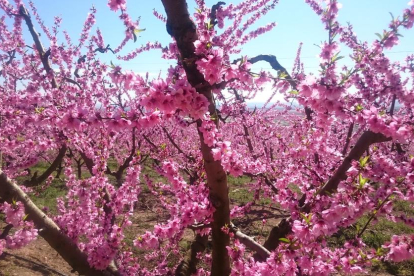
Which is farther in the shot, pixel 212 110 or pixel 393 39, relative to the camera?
pixel 393 39

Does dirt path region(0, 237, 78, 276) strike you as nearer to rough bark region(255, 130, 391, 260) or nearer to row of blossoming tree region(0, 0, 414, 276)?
row of blossoming tree region(0, 0, 414, 276)

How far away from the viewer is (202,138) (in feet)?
7.40

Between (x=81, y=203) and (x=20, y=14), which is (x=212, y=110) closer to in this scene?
(x=81, y=203)

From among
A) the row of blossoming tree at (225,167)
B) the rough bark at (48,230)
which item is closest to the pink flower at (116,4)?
the row of blossoming tree at (225,167)

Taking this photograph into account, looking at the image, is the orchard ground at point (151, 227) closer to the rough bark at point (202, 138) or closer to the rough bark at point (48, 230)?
the rough bark at point (202, 138)

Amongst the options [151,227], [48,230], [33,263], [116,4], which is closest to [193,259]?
[48,230]

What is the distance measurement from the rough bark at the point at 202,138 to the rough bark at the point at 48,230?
1246 millimetres

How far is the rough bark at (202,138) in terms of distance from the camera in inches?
74.6

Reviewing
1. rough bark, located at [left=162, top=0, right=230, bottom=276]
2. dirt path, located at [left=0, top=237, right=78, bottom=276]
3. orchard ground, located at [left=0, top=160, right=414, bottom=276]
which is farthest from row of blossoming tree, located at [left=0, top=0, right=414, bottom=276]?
dirt path, located at [left=0, top=237, right=78, bottom=276]

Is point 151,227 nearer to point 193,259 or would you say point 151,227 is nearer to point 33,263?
point 33,263

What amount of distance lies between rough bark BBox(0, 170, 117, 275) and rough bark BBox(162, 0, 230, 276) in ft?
4.09

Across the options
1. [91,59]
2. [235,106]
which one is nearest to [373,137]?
[235,106]

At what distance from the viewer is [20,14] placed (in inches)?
225

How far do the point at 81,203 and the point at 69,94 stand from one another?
3040 millimetres
